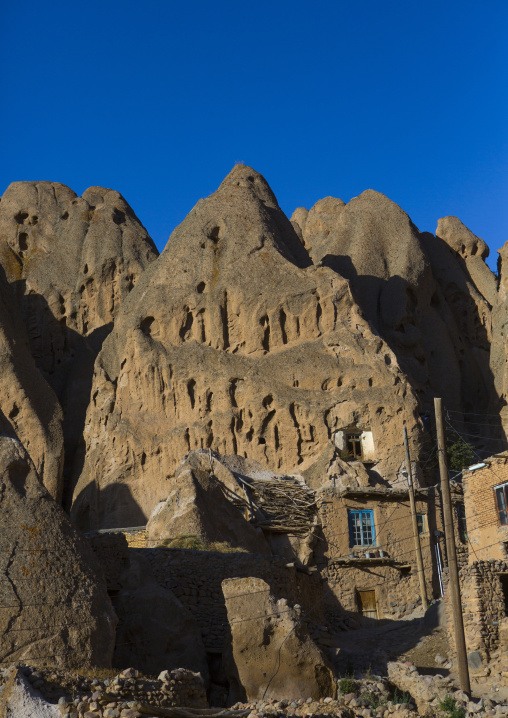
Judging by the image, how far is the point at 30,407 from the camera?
153ft

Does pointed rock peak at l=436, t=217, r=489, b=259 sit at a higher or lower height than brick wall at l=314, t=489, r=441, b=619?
higher

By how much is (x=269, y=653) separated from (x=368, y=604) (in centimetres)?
1367

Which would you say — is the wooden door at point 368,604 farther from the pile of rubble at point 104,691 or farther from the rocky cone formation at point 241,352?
the pile of rubble at point 104,691

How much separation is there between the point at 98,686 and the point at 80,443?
34408 millimetres

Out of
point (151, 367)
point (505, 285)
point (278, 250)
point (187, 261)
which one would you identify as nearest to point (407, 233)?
point (505, 285)

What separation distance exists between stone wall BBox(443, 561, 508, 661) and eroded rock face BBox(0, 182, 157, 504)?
31.7 m

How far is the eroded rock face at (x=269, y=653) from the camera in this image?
65.1ft

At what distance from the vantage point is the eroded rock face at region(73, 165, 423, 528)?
143 ft

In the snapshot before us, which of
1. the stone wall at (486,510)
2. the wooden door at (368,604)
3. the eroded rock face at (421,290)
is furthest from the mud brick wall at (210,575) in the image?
the eroded rock face at (421,290)

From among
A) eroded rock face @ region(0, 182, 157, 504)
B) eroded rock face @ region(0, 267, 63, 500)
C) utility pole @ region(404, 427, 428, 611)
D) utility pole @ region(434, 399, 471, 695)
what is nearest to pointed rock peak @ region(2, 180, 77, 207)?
eroded rock face @ region(0, 182, 157, 504)

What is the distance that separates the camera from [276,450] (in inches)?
1719

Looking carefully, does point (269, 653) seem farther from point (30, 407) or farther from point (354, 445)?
point (30, 407)

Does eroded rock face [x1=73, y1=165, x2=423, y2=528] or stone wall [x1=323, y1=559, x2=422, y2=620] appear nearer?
stone wall [x1=323, y1=559, x2=422, y2=620]

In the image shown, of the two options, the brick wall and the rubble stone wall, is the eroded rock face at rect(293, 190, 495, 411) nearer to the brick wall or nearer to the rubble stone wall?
the brick wall
